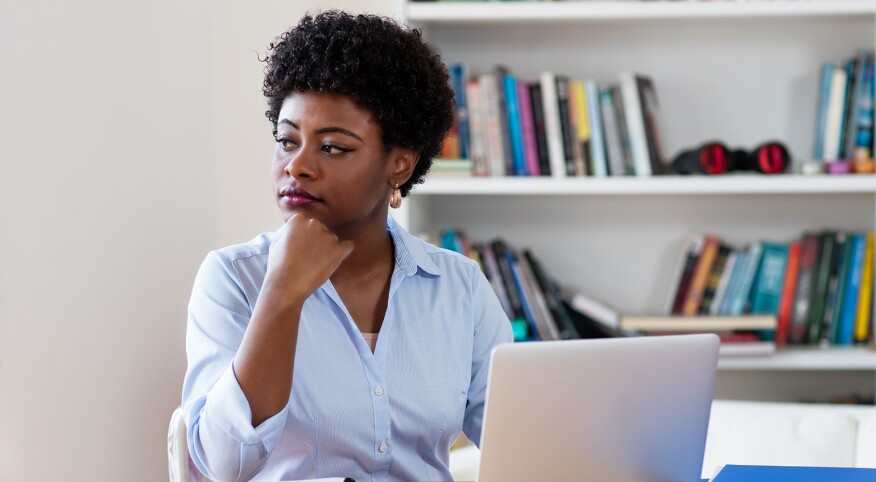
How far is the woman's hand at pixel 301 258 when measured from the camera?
124 cm

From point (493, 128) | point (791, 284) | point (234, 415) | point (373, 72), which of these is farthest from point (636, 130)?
point (234, 415)

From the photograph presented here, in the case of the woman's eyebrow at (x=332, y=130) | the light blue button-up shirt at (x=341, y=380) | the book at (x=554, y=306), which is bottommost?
the book at (x=554, y=306)

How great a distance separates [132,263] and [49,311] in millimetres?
208

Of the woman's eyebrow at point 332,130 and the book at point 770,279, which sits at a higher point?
the woman's eyebrow at point 332,130

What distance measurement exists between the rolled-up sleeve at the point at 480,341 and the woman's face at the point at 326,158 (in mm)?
277

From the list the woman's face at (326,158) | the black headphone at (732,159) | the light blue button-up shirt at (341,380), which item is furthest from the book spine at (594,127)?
the woman's face at (326,158)

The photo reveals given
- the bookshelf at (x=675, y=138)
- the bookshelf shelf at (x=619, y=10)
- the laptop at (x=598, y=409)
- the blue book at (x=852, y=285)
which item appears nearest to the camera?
the laptop at (x=598, y=409)

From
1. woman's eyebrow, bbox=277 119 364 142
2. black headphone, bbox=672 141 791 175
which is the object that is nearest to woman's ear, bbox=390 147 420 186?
woman's eyebrow, bbox=277 119 364 142

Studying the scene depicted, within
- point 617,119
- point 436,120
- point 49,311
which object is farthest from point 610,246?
point 49,311

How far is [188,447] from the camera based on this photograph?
1.33 metres

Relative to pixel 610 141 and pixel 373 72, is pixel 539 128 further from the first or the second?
pixel 373 72

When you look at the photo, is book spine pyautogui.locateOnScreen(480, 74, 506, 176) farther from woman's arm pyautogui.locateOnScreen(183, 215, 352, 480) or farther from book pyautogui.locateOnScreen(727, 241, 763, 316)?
woman's arm pyautogui.locateOnScreen(183, 215, 352, 480)

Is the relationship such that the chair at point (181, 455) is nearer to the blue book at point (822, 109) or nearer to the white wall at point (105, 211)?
the white wall at point (105, 211)

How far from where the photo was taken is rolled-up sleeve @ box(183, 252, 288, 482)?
46.6 inches
